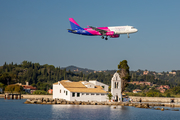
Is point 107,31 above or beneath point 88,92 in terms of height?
above

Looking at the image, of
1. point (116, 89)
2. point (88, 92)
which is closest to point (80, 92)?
point (88, 92)

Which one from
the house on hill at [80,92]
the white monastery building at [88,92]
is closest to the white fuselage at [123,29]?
the white monastery building at [88,92]

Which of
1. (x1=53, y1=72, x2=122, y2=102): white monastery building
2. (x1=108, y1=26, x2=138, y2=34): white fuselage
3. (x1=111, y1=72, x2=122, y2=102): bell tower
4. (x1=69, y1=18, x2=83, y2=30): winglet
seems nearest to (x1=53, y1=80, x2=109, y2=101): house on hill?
(x1=53, y1=72, x2=122, y2=102): white monastery building

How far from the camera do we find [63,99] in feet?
276

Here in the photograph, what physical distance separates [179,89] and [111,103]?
285ft

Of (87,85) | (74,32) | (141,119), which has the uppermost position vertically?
(74,32)

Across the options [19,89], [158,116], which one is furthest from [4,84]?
[158,116]

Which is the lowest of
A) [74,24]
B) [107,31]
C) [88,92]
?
[88,92]

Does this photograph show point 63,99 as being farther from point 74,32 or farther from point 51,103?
point 74,32

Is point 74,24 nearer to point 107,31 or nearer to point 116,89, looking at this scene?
point 107,31

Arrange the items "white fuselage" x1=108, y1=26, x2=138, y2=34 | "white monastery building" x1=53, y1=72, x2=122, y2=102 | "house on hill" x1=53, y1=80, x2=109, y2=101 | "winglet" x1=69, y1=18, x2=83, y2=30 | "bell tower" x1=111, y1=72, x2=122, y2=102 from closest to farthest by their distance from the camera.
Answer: "white fuselage" x1=108, y1=26, x2=138, y2=34 < "winglet" x1=69, y1=18, x2=83, y2=30 < "bell tower" x1=111, y1=72, x2=122, y2=102 < "white monastery building" x1=53, y1=72, x2=122, y2=102 < "house on hill" x1=53, y1=80, x2=109, y2=101

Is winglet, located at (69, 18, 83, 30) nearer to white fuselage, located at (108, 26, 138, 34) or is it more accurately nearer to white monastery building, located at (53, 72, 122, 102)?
white fuselage, located at (108, 26, 138, 34)

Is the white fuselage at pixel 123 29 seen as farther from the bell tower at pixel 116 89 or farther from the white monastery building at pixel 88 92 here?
the bell tower at pixel 116 89

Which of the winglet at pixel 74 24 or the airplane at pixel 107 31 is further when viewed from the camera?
the winglet at pixel 74 24
